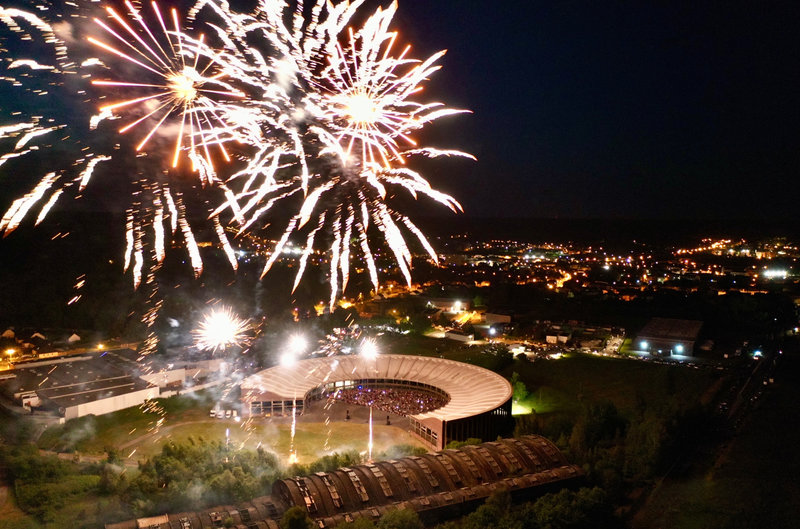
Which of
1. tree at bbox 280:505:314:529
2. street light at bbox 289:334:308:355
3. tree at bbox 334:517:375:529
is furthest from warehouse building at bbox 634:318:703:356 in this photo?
tree at bbox 280:505:314:529

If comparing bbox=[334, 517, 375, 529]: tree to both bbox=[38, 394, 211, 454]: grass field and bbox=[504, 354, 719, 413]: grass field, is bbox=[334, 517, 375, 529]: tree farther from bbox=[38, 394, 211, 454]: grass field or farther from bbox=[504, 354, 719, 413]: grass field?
bbox=[504, 354, 719, 413]: grass field

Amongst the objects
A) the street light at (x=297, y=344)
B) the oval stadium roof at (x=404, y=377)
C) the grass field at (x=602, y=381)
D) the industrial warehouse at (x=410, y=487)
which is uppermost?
the industrial warehouse at (x=410, y=487)

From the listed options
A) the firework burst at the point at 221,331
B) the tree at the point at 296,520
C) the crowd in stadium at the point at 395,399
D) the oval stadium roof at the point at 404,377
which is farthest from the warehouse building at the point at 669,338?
the tree at the point at 296,520

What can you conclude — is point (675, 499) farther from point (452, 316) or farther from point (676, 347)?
point (452, 316)

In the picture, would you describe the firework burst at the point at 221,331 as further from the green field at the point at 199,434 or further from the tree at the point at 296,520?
the tree at the point at 296,520

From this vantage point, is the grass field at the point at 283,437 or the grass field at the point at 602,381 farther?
the grass field at the point at 602,381

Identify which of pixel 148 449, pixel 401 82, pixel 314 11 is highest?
pixel 314 11

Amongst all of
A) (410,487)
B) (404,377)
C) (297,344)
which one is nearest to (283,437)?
(410,487)

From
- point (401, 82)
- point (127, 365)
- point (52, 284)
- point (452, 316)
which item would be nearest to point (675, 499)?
point (401, 82)
